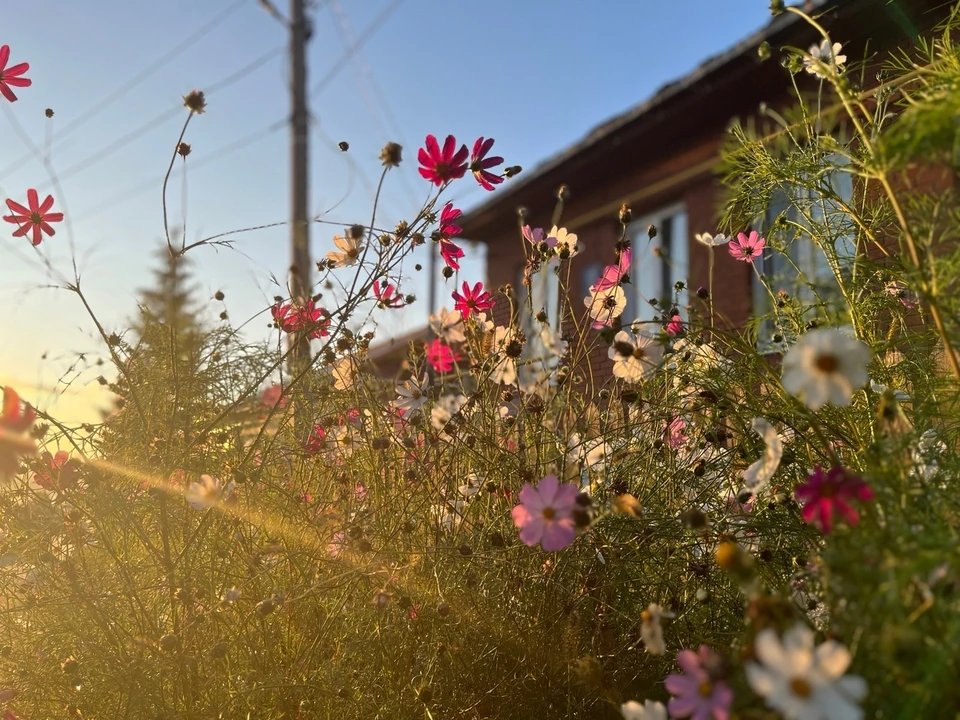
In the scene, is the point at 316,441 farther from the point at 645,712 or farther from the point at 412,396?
the point at 645,712

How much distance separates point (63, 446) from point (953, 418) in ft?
A: 4.52

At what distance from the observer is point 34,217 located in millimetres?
1333

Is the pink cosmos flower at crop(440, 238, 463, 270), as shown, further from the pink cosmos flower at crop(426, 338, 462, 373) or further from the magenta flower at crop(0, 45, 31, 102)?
the magenta flower at crop(0, 45, 31, 102)

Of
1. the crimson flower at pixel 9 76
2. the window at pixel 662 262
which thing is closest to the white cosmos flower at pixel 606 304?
the crimson flower at pixel 9 76

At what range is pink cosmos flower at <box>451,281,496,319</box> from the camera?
1.39m

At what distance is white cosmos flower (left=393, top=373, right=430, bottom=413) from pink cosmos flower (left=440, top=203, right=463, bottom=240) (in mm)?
294

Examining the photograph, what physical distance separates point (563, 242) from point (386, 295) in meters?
0.36

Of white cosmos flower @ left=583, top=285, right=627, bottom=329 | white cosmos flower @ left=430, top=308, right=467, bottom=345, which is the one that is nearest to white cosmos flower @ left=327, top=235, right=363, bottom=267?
white cosmos flower @ left=430, top=308, right=467, bottom=345

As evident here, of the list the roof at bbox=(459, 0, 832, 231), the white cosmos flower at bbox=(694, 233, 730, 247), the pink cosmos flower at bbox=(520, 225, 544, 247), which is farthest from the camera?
the roof at bbox=(459, 0, 832, 231)

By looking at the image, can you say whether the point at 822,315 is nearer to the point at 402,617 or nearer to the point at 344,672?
the point at 402,617

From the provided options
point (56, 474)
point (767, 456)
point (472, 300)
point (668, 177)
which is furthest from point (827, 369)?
point (668, 177)

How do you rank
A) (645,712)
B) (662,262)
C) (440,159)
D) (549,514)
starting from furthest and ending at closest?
(662,262)
(440,159)
(549,514)
(645,712)

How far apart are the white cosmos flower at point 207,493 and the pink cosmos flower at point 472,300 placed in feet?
1.76

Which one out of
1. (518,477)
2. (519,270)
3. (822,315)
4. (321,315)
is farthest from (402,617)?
(519,270)
